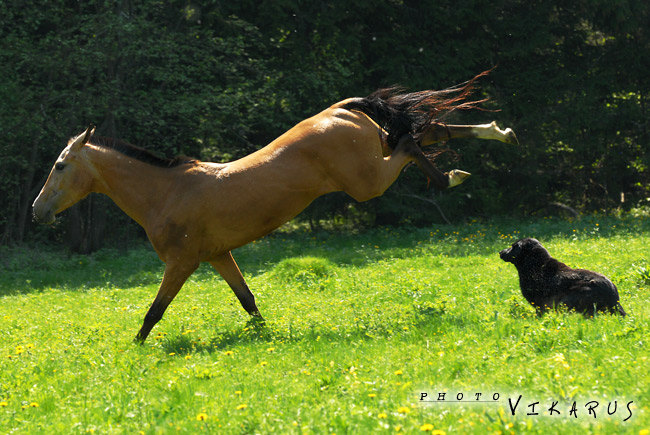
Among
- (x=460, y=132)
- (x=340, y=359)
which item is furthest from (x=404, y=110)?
(x=340, y=359)

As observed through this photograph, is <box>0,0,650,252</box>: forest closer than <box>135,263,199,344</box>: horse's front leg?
No

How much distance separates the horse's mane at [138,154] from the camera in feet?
28.8

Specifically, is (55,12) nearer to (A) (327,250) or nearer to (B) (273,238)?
(B) (273,238)

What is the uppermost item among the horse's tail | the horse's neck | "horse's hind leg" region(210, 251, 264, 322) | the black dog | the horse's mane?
the horse's tail

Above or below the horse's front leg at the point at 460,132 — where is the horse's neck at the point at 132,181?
below

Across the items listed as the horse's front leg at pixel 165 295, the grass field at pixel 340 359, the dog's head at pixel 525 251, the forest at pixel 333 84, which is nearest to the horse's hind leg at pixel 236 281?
the grass field at pixel 340 359

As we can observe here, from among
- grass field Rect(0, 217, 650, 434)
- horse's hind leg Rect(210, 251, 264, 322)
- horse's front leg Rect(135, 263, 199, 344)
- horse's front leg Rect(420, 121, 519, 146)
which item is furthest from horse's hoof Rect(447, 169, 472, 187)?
horse's front leg Rect(135, 263, 199, 344)

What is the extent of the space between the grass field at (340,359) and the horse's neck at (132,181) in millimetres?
1712

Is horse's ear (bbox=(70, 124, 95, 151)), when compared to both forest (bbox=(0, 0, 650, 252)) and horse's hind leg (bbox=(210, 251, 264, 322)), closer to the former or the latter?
horse's hind leg (bbox=(210, 251, 264, 322))

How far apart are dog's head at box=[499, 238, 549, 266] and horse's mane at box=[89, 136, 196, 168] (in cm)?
434

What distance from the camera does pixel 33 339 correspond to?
9.38 metres

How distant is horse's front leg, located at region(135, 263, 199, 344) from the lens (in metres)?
8.20

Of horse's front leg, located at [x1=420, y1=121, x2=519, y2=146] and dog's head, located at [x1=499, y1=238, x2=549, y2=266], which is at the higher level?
horse's front leg, located at [x1=420, y1=121, x2=519, y2=146]

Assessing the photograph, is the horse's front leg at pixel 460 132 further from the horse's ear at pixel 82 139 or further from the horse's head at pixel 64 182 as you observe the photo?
the horse's head at pixel 64 182
